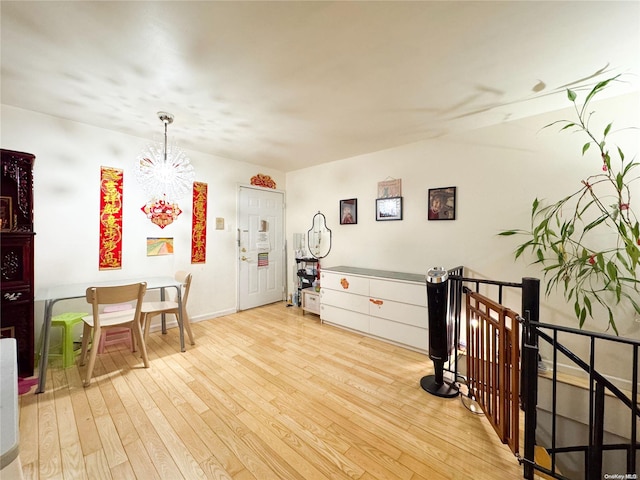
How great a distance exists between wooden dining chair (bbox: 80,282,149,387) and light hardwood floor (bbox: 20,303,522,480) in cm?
23

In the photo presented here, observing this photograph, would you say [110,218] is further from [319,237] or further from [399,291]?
[399,291]

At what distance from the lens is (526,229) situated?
101 inches

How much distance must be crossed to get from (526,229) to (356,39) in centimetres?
241

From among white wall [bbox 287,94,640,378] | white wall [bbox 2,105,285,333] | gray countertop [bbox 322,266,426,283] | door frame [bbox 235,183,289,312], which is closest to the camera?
white wall [bbox 287,94,640,378]

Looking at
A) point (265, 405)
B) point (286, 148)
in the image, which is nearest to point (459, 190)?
point (286, 148)

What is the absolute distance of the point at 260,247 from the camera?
4477mm

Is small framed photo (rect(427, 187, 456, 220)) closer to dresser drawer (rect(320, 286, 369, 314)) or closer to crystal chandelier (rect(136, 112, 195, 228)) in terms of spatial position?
dresser drawer (rect(320, 286, 369, 314))

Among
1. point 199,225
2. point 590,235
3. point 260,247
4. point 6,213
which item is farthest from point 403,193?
point 6,213

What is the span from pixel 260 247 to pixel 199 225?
1.10 meters

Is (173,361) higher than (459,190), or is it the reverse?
(459,190)

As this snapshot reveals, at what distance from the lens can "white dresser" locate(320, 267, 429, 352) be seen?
9.09 ft

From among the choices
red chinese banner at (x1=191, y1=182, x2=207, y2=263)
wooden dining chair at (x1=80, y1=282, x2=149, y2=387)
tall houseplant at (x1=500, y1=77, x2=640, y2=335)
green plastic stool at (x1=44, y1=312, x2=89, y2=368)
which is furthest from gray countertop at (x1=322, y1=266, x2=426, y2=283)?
green plastic stool at (x1=44, y1=312, x2=89, y2=368)

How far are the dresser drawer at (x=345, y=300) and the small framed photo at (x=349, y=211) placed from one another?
1111 millimetres

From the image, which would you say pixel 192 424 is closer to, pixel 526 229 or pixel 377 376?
pixel 377 376
